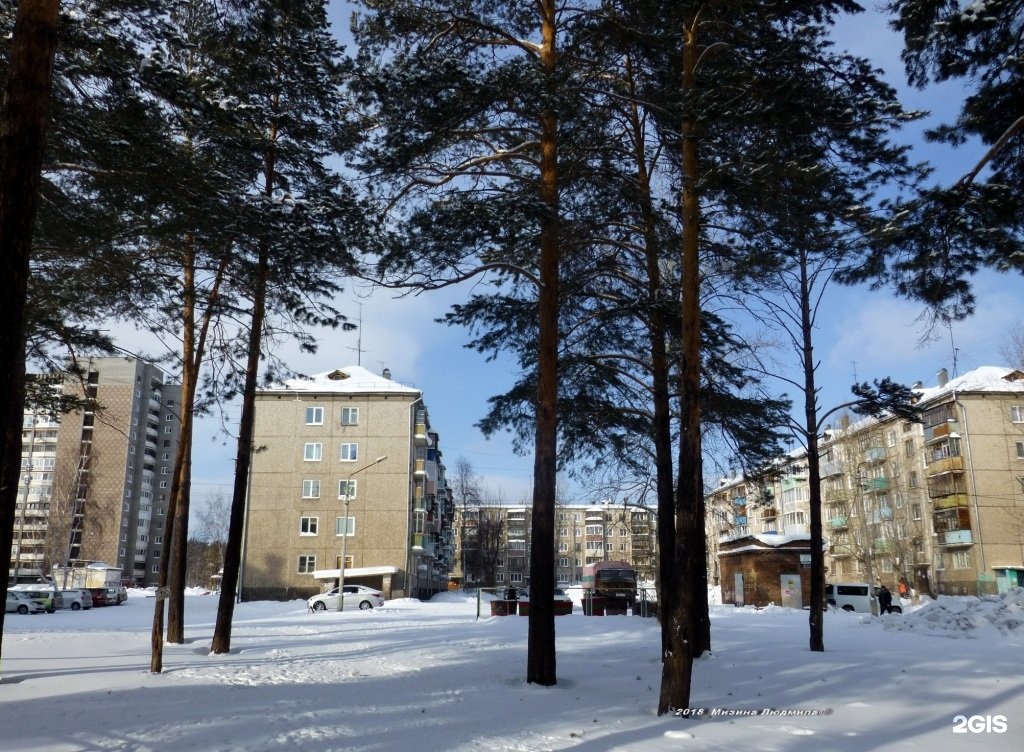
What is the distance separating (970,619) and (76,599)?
4246 centimetres

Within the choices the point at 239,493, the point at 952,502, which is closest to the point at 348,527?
the point at 239,493

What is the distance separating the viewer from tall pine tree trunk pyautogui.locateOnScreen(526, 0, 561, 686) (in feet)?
37.5

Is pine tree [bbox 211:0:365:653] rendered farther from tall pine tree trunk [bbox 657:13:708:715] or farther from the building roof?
the building roof

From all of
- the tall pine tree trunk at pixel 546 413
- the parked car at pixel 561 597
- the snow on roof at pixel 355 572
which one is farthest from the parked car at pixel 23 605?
the tall pine tree trunk at pixel 546 413

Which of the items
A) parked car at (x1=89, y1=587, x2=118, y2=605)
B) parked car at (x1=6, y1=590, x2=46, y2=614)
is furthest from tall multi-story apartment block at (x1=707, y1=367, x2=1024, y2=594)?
parked car at (x1=6, y1=590, x2=46, y2=614)

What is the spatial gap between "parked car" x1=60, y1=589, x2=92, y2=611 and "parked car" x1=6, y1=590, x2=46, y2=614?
3312 millimetres

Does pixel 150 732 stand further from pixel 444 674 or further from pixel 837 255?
pixel 837 255

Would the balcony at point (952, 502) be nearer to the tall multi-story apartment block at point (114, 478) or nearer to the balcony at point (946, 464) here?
the balcony at point (946, 464)

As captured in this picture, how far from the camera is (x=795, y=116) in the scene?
368 inches

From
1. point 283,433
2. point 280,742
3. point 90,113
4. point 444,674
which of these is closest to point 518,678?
point 444,674

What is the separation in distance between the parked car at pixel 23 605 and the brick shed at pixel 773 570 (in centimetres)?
3577

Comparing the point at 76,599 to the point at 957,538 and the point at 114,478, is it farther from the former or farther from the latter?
the point at 114,478

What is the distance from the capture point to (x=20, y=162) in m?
6.14

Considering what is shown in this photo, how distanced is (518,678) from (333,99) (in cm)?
1022
